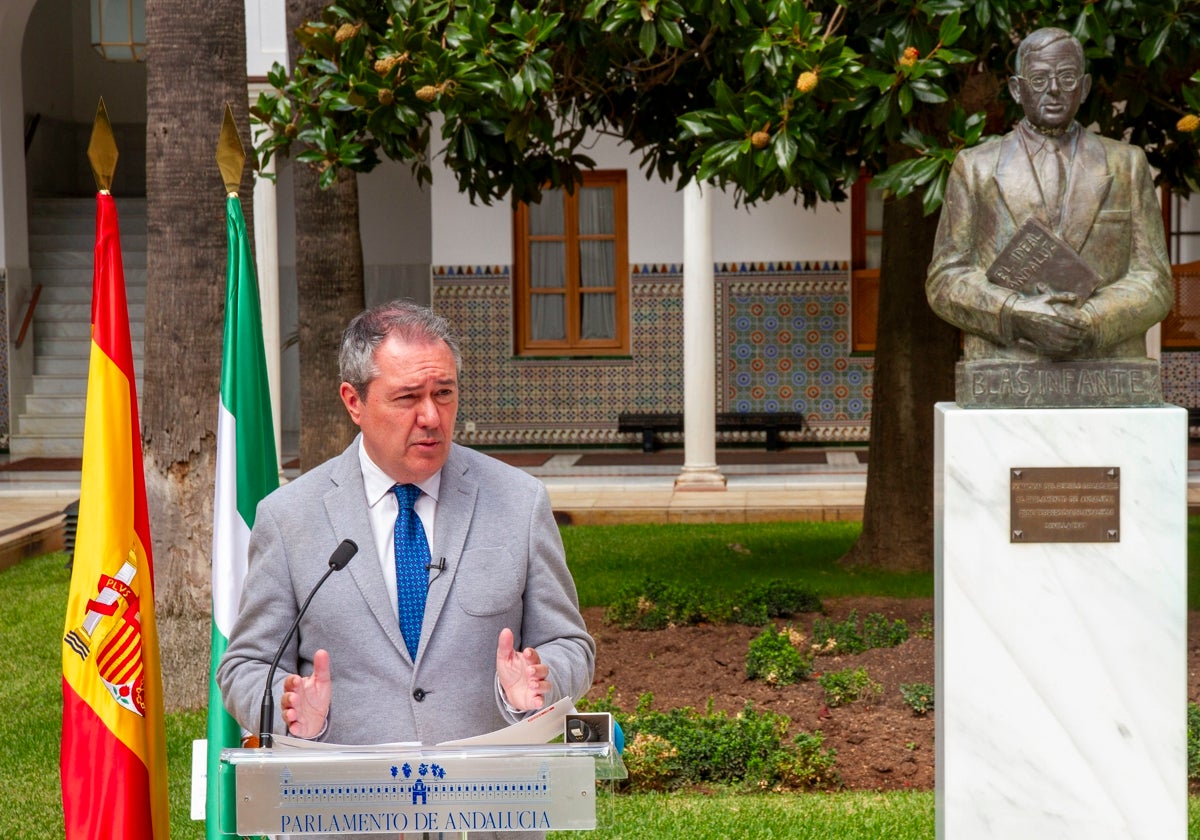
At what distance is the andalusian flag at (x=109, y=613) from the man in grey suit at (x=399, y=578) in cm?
122

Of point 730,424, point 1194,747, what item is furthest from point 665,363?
point 1194,747

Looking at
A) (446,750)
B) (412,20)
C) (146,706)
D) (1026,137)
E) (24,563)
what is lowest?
(24,563)

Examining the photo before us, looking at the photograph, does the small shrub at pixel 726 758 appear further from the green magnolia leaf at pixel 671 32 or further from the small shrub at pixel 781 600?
the green magnolia leaf at pixel 671 32

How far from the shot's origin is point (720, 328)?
1616 centimetres

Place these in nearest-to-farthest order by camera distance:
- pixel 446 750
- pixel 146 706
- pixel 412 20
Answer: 1. pixel 446 750
2. pixel 146 706
3. pixel 412 20

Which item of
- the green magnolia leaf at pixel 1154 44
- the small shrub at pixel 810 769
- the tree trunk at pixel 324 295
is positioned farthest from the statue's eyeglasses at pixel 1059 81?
the tree trunk at pixel 324 295

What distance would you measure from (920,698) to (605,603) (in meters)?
2.97

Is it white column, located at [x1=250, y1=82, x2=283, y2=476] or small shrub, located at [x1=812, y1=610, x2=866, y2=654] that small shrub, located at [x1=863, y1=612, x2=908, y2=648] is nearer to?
small shrub, located at [x1=812, y1=610, x2=866, y2=654]

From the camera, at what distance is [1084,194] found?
467 centimetres

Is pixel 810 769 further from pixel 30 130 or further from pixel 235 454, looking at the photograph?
pixel 30 130

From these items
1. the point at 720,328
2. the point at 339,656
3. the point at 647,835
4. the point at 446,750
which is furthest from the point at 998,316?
the point at 720,328

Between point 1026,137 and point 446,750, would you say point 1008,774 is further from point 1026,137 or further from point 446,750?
point 446,750

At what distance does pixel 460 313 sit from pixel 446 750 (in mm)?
14138

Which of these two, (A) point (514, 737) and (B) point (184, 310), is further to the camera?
(B) point (184, 310)
